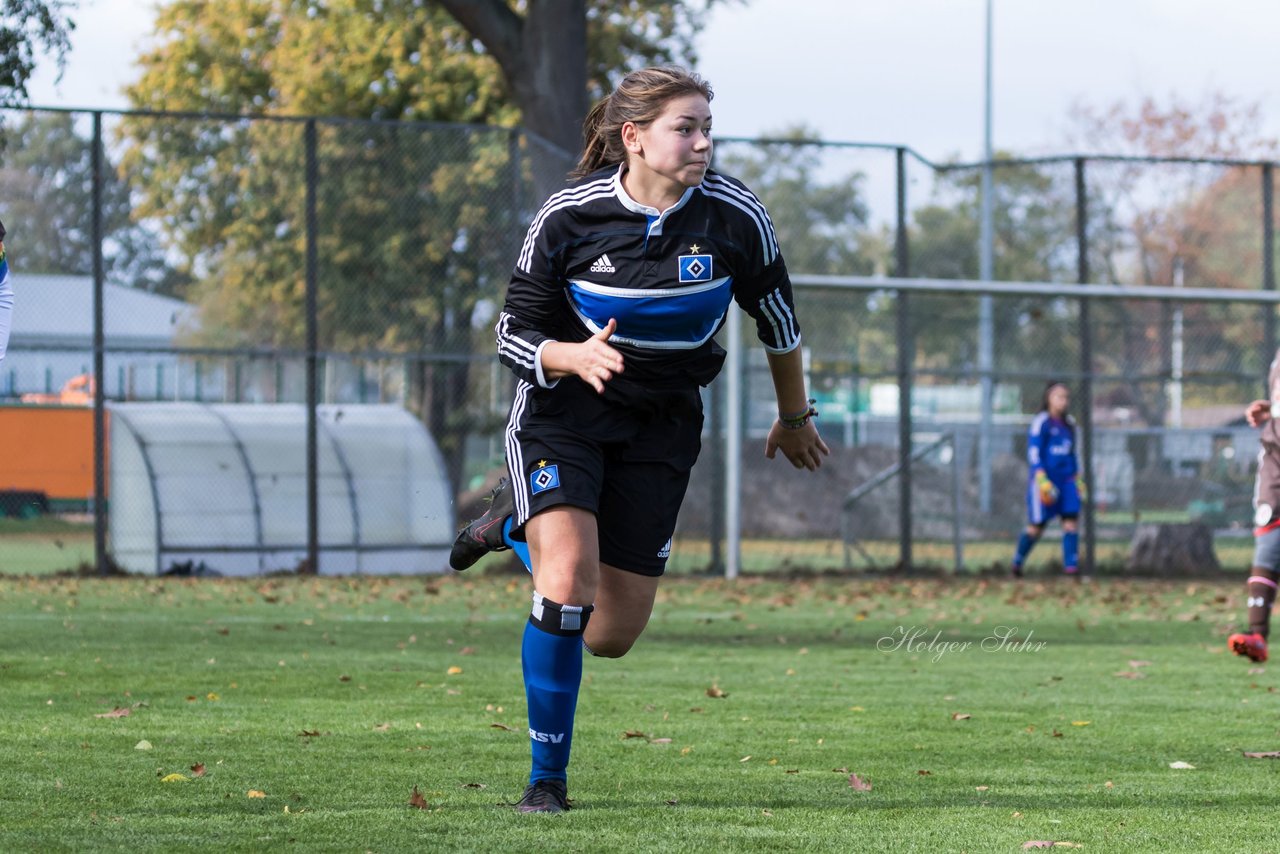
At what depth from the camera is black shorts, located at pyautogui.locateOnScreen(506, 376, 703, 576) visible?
15.3ft

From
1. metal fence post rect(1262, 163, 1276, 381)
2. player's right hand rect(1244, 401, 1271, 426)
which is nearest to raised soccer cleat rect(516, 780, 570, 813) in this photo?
player's right hand rect(1244, 401, 1271, 426)

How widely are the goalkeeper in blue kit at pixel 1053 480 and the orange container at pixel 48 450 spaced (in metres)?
8.96

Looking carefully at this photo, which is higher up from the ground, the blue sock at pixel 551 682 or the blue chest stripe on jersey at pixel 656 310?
the blue chest stripe on jersey at pixel 656 310

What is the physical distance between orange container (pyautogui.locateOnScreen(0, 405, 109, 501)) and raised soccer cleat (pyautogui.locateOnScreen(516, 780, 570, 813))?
1108cm

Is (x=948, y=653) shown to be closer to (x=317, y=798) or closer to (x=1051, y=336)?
(x=317, y=798)

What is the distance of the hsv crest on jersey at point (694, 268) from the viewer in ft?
15.3

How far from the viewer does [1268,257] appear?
1823 cm

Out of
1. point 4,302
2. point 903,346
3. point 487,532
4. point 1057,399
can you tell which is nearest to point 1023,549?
point 1057,399

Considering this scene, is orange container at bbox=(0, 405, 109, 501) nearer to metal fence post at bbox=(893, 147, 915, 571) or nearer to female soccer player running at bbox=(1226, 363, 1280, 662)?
metal fence post at bbox=(893, 147, 915, 571)

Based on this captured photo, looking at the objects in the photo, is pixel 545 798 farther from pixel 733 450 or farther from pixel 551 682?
pixel 733 450

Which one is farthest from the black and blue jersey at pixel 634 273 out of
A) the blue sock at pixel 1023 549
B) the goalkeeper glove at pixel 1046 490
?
the blue sock at pixel 1023 549

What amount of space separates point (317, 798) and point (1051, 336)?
46.9ft

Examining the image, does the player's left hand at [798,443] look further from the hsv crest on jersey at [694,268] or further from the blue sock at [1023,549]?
the blue sock at [1023,549]

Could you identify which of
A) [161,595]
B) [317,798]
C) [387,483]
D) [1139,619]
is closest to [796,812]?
[317,798]
